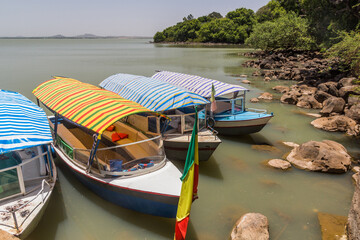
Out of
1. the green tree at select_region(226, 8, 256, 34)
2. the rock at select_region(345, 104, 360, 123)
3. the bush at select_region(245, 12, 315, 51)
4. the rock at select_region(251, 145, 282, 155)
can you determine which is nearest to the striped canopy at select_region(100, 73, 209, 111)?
the rock at select_region(251, 145, 282, 155)

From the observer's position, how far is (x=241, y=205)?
880cm

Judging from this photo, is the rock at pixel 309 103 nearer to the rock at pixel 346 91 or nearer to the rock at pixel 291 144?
the rock at pixel 346 91

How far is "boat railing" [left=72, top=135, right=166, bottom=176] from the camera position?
7891 mm

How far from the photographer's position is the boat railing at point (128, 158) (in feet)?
25.9

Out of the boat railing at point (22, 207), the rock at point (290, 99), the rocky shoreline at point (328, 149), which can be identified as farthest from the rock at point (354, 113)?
the boat railing at point (22, 207)

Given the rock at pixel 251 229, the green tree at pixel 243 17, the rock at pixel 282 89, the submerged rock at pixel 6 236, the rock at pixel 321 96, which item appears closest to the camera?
the submerged rock at pixel 6 236

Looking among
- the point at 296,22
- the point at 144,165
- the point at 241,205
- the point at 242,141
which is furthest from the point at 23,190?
the point at 296,22

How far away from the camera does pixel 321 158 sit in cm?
1084

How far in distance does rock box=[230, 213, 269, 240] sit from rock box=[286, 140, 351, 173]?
4.86m

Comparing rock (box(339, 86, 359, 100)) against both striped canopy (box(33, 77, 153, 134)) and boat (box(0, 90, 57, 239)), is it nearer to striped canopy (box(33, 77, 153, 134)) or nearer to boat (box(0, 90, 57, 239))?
striped canopy (box(33, 77, 153, 134))

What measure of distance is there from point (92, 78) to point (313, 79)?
25398 millimetres

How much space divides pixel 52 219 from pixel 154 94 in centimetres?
652

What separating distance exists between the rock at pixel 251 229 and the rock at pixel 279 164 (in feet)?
13.5

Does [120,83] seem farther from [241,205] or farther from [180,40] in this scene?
[180,40]
